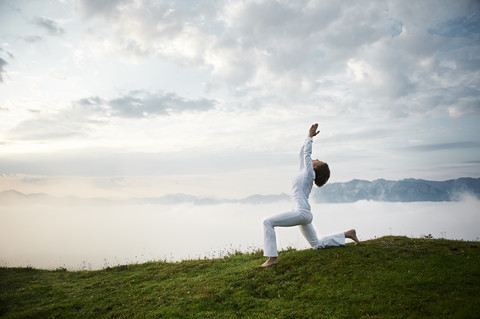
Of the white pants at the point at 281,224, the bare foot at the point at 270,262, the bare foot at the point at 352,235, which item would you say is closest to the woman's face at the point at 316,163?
the white pants at the point at 281,224

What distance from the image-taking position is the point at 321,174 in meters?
8.55

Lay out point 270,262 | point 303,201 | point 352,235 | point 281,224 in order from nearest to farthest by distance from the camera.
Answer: point 281,224, point 303,201, point 270,262, point 352,235

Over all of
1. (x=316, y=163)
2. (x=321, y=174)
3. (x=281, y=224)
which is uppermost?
(x=316, y=163)

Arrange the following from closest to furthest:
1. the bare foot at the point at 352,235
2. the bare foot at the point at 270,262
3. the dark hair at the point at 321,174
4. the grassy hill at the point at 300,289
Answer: the grassy hill at the point at 300,289, the bare foot at the point at 270,262, the dark hair at the point at 321,174, the bare foot at the point at 352,235

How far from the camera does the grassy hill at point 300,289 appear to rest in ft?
18.4

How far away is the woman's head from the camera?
28.0 feet

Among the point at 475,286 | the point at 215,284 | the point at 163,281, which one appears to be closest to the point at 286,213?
the point at 215,284

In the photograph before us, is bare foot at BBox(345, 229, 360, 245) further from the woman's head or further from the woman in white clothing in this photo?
the woman's head

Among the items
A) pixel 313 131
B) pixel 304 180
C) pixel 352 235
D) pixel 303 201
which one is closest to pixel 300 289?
pixel 303 201

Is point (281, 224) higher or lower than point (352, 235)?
higher

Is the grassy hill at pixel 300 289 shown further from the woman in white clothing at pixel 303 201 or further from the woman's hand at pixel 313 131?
the woman's hand at pixel 313 131

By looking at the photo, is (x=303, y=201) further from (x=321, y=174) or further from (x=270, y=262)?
(x=270, y=262)

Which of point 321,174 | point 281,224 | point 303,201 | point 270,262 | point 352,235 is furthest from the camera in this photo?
point 352,235

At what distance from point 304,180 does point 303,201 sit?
613 millimetres
